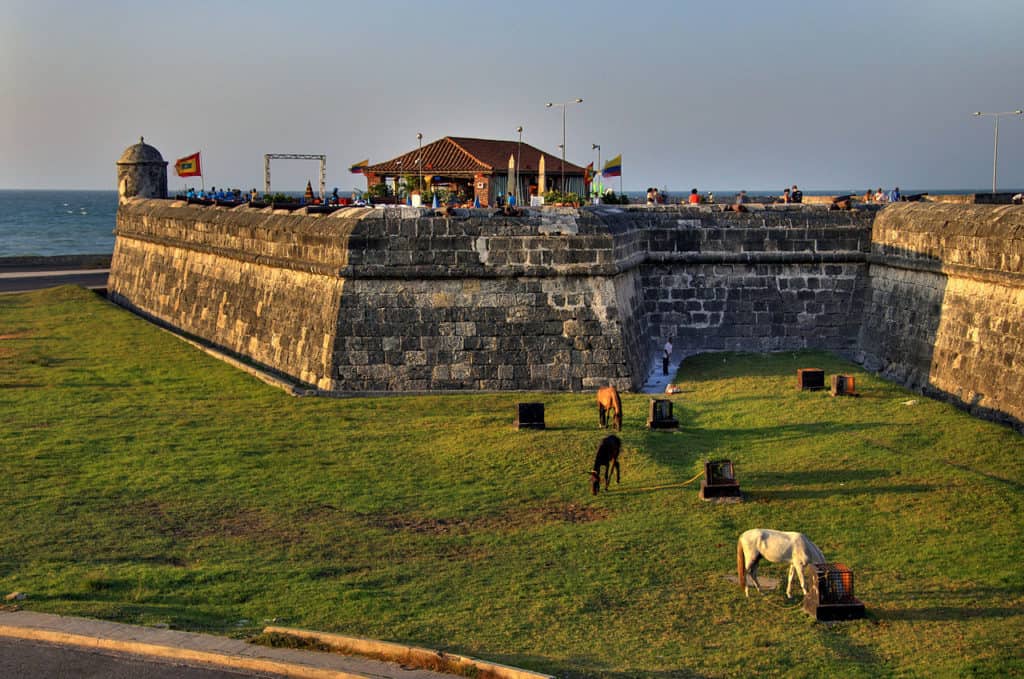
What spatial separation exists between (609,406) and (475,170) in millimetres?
21417

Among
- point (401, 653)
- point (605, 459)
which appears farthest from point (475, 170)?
point (401, 653)

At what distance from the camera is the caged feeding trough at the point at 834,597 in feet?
35.9

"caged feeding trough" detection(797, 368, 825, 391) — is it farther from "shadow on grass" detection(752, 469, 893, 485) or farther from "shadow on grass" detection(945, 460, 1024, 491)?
"shadow on grass" detection(752, 469, 893, 485)

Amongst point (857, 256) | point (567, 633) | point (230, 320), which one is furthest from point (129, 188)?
point (567, 633)

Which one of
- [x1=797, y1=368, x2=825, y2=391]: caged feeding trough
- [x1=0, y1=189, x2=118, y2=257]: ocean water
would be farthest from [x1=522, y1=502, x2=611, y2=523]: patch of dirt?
[x1=0, y1=189, x2=118, y2=257]: ocean water

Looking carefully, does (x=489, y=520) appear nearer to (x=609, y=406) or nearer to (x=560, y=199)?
(x=609, y=406)

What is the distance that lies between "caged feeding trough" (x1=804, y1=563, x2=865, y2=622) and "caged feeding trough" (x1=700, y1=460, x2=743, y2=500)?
12.5 feet

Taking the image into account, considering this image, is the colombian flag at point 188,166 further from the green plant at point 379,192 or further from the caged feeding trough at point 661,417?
the caged feeding trough at point 661,417

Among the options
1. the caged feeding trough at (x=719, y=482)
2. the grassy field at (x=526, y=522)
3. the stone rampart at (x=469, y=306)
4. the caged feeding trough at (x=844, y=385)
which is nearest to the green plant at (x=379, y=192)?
the stone rampart at (x=469, y=306)

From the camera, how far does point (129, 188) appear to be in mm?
40969

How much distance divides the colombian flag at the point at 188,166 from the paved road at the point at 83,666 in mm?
33869

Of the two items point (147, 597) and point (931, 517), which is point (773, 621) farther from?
point (147, 597)

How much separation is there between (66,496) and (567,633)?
773 centimetres

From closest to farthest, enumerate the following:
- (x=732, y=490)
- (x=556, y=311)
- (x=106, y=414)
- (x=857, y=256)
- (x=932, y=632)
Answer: (x=932, y=632) < (x=732, y=490) < (x=106, y=414) < (x=556, y=311) < (x=857, y=256)
